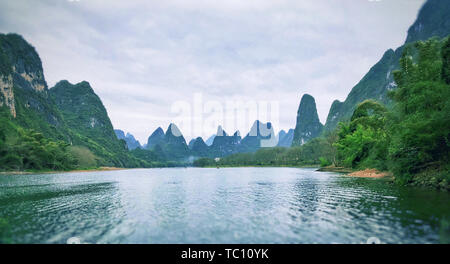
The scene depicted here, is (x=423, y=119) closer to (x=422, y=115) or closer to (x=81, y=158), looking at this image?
(x=422, y=115)

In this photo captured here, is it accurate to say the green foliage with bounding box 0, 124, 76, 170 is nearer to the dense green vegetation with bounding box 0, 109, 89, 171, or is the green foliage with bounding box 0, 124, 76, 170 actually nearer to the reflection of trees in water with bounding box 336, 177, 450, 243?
the dense green vegetation with bounding box 0, 109, 89, 171

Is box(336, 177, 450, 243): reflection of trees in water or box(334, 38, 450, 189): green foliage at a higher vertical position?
box(334, 38, 450, 189): green foliage

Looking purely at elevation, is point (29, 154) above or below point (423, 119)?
below

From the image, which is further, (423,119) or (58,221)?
(423,119)

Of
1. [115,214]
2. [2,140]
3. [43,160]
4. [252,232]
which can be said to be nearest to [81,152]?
[43,160]

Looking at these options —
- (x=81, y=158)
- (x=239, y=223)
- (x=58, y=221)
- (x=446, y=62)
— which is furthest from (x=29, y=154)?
(x=446, y=62)

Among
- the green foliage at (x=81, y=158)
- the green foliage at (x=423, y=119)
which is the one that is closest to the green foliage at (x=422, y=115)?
the green foliage at (x=423, y=119)

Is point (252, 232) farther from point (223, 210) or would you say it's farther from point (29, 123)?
point (29, 123)

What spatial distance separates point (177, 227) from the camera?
16906 mm

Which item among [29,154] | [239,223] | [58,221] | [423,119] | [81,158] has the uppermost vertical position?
[423,119]

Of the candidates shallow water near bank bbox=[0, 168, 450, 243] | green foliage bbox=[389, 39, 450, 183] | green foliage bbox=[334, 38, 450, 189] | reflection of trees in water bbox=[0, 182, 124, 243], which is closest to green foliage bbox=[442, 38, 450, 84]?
green foliage bbox=[334, 38, 450, 189]

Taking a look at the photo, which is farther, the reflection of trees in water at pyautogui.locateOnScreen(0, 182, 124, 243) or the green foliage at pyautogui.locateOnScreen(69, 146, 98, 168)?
the green foliage at pyautogui.locateOnScreen(69, 146, 98, 168)

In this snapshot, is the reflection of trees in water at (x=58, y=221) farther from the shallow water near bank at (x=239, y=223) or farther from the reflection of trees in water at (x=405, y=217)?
the reflection of trees in water at (x=405, y=217)
